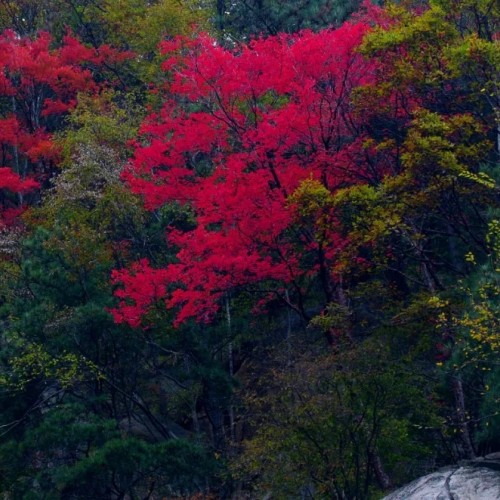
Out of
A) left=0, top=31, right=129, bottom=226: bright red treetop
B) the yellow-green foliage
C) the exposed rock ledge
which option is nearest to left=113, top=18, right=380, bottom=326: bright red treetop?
the yellow-green foliage

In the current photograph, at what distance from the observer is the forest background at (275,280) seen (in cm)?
1284

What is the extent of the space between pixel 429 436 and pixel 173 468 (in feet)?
16.3

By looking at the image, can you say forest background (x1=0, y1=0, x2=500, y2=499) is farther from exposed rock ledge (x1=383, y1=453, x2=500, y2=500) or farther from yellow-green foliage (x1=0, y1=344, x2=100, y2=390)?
exposed rock ledge (x1=383, y1=453, x2=500, y2=500)

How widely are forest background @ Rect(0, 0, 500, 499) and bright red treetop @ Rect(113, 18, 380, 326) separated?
54 millimetres

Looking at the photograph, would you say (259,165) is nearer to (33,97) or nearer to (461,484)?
(461,484)

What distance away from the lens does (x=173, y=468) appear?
51.1 ft

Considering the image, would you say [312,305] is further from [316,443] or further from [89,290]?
[316,443]

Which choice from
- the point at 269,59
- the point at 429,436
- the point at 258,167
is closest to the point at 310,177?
the point at 258,167

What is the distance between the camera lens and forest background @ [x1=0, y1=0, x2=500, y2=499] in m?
12.8

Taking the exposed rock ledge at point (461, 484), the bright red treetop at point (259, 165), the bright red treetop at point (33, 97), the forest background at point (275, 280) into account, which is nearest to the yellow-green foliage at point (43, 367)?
the forest background at point (275, 280)

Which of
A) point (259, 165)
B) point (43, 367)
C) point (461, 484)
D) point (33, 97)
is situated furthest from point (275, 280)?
point (33, 97)

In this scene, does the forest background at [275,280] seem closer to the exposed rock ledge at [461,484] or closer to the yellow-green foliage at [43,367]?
the yellow-green foliage at [43,367]

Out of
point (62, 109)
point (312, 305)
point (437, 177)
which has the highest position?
point (62, 109)

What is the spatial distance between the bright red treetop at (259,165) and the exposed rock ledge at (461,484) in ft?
17.8
